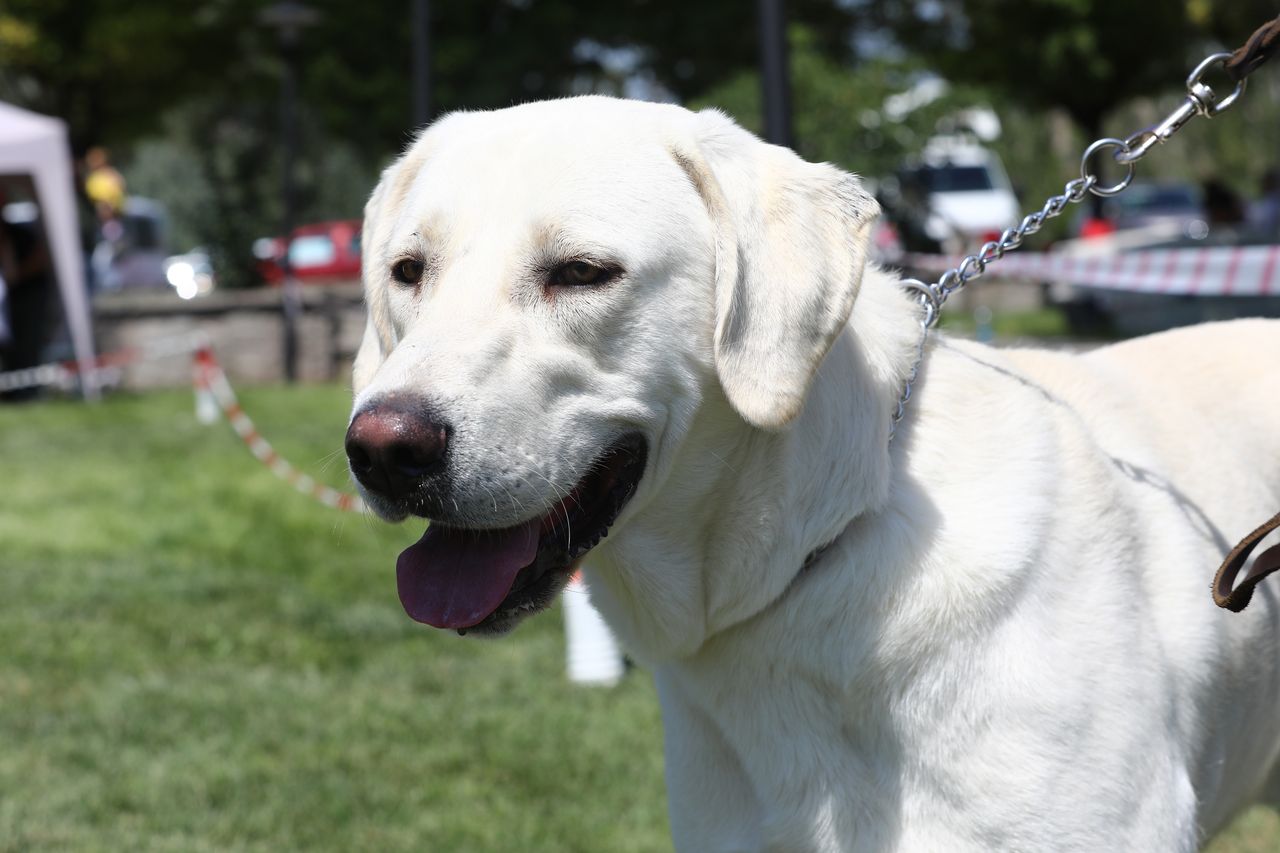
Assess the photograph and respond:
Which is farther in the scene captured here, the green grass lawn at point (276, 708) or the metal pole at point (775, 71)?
the metal pole at point (775, 71)

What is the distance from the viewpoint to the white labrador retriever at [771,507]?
2.28 metres

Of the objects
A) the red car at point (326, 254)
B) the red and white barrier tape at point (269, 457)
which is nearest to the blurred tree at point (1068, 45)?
the red car at point (326, 254)

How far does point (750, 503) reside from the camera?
2.44m

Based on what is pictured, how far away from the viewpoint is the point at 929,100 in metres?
15.6

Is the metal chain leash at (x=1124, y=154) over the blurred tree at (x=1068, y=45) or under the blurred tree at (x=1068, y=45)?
over

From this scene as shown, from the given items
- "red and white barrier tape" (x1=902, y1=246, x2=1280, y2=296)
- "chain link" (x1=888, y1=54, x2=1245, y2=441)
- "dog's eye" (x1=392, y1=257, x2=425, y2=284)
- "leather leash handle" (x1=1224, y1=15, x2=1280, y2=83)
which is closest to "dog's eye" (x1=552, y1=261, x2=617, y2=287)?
"dog's eye" (x1=392, y1=257, x2=425, y2=284)

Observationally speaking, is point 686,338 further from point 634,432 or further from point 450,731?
point 450,731

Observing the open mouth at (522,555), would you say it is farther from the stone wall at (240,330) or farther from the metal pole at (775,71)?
the stone wall at (240,330)

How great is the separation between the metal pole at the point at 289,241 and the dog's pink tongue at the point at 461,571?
49.0 feet

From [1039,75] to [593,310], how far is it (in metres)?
22.8

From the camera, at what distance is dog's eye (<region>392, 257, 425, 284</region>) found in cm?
251

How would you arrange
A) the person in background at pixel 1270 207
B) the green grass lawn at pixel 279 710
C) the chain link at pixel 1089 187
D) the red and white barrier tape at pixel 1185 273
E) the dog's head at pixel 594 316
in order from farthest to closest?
the person in background at pixel 1270 207 < the red and white barrier tape at pixel 1185 273 < the green grass lawn at pixel 279 710 < the chain link at pixel 1089 187 < the dog's head at pixel 594 316

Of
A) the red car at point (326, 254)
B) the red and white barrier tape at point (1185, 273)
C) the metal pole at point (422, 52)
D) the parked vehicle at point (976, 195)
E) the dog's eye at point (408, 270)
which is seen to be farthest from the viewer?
the red car at point (326, 254)

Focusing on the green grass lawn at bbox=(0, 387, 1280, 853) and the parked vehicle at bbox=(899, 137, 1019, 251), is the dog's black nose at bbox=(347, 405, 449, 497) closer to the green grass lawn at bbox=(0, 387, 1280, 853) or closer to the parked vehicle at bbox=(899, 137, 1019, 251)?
the green grass lawn at bbox=(0, 387, 1280, 853)
